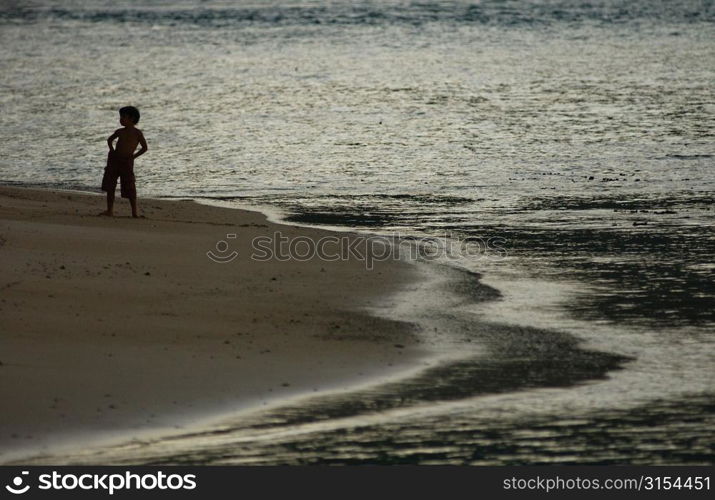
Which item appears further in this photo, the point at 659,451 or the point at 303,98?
the point at 303,98

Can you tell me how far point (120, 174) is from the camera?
18234 millimetres

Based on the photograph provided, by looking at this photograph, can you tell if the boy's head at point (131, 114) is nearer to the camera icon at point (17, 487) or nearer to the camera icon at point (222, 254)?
the camera icon at point (222, 254)

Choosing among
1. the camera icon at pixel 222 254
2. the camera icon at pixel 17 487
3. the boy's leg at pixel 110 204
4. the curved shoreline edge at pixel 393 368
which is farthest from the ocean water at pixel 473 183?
the boy's leg at pixel 110 204

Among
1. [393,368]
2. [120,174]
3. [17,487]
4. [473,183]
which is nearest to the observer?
[17,487]

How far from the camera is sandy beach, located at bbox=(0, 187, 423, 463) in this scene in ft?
32.5

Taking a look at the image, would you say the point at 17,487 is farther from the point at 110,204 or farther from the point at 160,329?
the point at 110,204

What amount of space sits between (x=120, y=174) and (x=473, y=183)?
22.0 ft

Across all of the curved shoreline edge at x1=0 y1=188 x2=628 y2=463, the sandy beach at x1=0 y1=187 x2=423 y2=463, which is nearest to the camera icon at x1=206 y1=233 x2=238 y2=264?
the sandy beach at x1=0 y1=187 x2=423 y2=463

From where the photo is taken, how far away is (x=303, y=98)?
124 feet

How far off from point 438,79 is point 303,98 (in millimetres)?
6936

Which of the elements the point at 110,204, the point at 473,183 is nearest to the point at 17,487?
the point at 110,204

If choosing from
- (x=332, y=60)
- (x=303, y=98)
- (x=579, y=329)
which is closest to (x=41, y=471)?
(x=579, y=329)

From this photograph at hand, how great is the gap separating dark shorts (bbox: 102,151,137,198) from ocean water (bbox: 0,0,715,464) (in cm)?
250

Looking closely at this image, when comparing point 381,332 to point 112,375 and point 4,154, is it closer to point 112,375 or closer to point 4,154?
point 112,375
